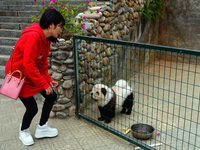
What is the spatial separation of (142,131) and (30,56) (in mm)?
2116

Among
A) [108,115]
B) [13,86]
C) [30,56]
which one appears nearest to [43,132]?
[13,86]

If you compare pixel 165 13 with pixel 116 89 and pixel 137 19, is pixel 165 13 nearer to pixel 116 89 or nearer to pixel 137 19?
pixel 137 19

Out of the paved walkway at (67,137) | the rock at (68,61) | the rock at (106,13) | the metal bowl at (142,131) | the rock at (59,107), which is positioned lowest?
the paved walkway at (67,137)

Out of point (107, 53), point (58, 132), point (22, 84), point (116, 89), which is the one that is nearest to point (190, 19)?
point (107, 53)

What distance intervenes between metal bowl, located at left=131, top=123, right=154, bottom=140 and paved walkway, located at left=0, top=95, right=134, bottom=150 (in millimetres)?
214

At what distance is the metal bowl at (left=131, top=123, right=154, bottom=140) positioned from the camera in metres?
3.48

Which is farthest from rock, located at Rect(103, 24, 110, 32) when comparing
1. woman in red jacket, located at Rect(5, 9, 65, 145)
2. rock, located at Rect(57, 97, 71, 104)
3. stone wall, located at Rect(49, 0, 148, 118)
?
woman in red jacket, located at Rect(5, 9, 65, 145)

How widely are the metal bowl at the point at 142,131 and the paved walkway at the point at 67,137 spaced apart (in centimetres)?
21

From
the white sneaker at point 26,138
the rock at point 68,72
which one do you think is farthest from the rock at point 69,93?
the white sneaker at point 26,138

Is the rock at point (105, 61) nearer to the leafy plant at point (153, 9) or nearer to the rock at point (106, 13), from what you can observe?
the rock at point (106, 13)

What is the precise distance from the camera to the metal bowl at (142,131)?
11.4 feet

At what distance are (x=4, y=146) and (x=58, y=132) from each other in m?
0.81

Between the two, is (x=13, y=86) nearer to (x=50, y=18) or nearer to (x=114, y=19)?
(x=50, y=18)

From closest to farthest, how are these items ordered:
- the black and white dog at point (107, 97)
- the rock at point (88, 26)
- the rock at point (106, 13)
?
the black and white dog at point (107, 97), the rock at point (88, 26), the rock at point (106, 13)
